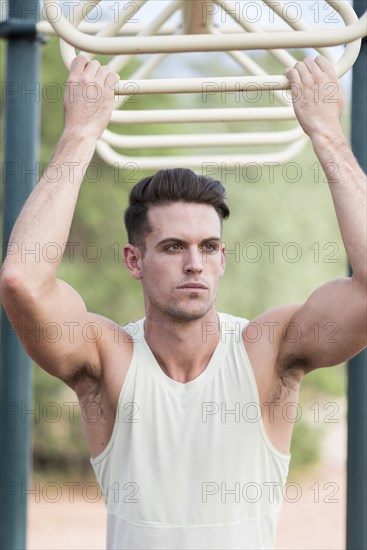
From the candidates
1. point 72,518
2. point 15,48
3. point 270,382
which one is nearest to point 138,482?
point 270,382

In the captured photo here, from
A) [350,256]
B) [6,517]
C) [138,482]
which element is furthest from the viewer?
[6,517]

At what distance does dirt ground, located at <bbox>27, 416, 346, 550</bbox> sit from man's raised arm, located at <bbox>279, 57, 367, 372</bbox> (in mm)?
5212

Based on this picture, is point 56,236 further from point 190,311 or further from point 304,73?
point 304,73

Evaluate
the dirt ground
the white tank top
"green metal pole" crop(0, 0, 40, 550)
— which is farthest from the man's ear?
the dirt ground

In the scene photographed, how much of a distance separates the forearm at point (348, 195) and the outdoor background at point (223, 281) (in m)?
5.61

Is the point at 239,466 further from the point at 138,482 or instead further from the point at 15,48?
the point at 15,48

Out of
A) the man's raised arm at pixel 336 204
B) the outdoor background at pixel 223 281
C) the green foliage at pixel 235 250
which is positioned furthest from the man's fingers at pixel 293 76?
the green foliage at pixel 235 250

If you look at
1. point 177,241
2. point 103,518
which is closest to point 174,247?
point 177,241

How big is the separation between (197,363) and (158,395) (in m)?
0.12

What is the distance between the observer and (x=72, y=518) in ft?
27.6

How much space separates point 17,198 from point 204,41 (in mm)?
848

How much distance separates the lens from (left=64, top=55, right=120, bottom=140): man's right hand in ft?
5.85

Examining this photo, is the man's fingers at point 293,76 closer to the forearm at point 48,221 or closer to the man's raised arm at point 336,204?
the man's raised arm at point 336,204

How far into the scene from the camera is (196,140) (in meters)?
2.48
